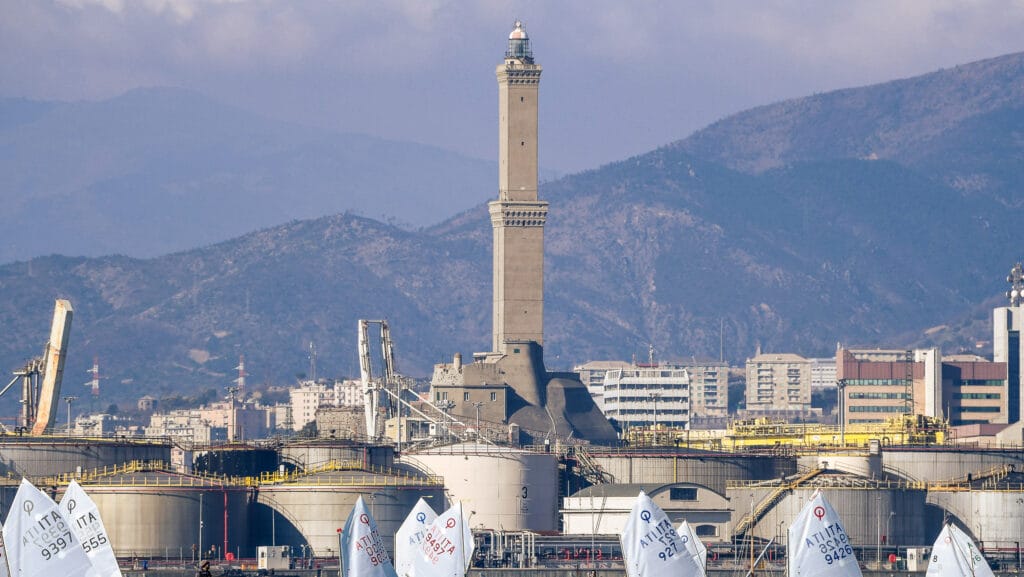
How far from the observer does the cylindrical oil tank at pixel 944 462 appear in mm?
194875

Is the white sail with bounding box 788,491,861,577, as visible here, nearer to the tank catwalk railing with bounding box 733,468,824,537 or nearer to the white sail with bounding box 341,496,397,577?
the white sail with bounding box 341,496,397,577

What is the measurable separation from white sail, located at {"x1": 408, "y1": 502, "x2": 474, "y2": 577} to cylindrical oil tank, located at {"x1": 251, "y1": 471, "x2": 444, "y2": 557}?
60.5 metres

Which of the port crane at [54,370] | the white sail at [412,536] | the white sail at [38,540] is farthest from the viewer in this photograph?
the port crane at [54,370]

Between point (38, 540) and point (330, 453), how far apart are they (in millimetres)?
102859

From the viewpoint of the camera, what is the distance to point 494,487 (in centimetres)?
17738

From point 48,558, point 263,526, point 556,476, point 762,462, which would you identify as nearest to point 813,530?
point 48,558

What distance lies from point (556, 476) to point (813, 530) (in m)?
89.4

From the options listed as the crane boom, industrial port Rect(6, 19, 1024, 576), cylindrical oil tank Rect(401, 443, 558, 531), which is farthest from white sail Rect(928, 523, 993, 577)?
the crane boom

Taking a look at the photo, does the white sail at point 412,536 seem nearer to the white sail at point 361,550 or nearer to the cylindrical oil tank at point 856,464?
the white sail at point 361,550

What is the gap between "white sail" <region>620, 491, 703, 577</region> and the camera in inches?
3671

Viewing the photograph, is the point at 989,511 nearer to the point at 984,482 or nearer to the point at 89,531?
the point at 984,482

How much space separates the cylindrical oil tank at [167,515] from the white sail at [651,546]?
67.6m

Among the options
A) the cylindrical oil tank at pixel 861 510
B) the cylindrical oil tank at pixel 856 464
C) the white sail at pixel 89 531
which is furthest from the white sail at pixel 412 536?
the cylindrical oil tank at pixel 856 464

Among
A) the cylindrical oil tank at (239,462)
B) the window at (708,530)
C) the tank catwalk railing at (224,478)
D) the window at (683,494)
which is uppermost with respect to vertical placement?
the cylindrical oil tank at (239,462)
